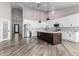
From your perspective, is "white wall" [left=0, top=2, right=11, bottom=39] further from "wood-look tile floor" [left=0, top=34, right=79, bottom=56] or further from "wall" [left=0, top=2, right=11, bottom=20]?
"wood-look tile floor" [left=0, top=34, right=79, bottom=56]

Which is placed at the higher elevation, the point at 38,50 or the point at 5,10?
the point at 5,10

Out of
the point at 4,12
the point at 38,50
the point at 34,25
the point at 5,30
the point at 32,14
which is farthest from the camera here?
the point at 32,14

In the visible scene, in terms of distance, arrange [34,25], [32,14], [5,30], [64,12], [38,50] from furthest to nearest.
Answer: [32,14], [34,25], [64,12], [5,30], [38,50]

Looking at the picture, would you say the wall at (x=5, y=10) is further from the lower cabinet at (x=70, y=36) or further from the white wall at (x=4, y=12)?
the lower cabinet at (x=70, y=36)

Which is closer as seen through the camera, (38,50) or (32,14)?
(38,50)

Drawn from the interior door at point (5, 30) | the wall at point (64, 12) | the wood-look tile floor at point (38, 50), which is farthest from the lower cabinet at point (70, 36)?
the interior door at point (5, 30)

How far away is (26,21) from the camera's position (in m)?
9.88

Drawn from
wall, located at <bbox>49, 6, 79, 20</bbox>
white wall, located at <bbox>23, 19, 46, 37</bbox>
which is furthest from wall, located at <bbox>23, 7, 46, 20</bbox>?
wall, located at <bbox>49, 6, 79, 20</bbox>

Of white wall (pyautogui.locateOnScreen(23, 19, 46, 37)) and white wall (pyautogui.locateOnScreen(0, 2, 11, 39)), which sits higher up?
white wall (pyautogui.locateOnScreen(0, 2, 11, 39))

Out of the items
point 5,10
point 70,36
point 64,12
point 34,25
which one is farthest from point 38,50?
point 64,12

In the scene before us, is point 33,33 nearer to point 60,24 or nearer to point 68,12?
point 60,24

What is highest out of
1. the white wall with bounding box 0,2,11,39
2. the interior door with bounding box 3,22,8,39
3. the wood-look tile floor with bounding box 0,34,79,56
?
the white wall with bounding box 0,2,11,39

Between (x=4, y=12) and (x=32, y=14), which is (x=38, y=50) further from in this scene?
(x=32, y=14)

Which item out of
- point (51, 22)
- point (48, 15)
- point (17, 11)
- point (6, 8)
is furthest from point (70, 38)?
point (17, 11)
